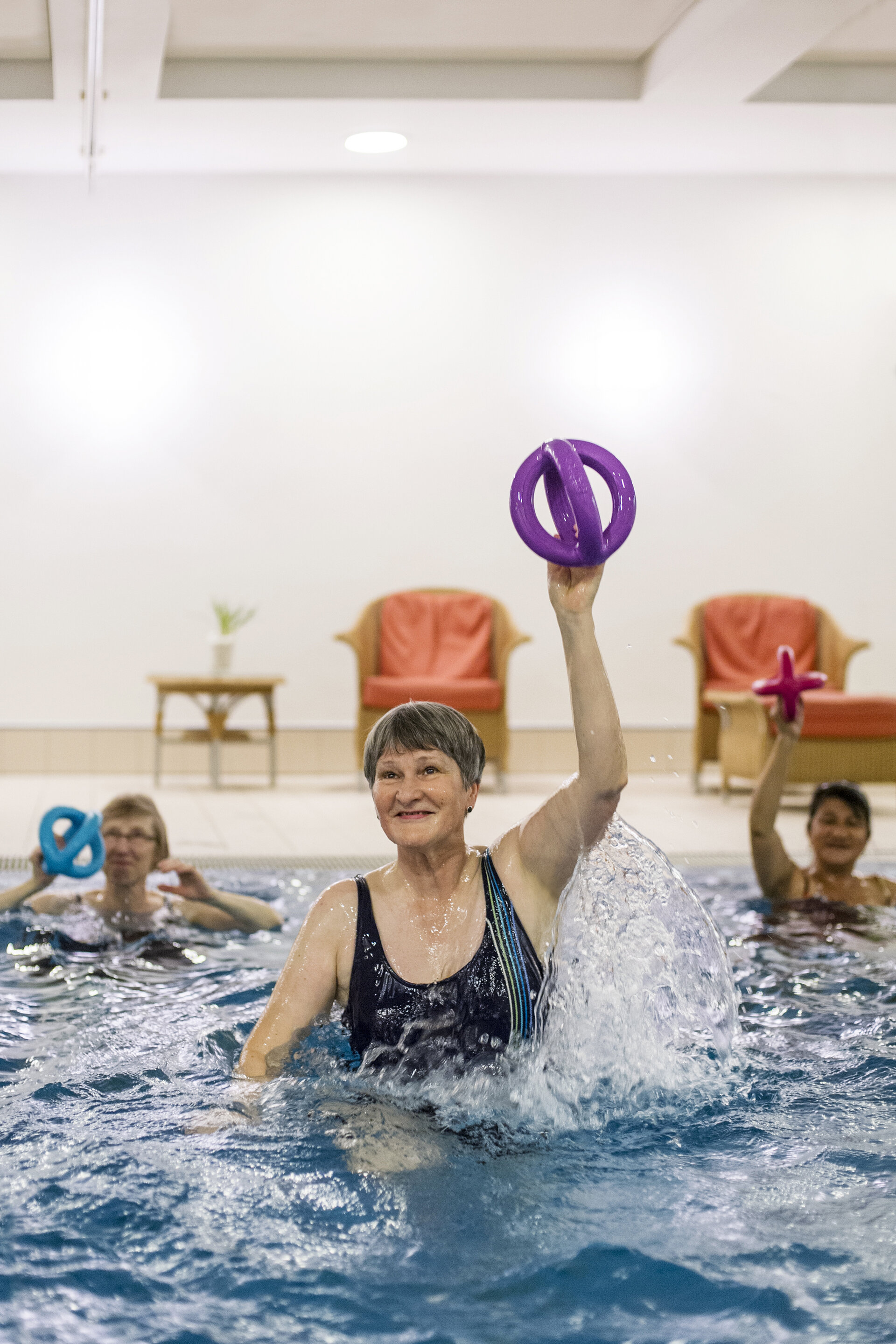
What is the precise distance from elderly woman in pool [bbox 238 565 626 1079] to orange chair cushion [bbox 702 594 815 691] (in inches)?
230

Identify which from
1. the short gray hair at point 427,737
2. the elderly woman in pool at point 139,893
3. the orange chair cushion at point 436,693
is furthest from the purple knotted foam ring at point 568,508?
the orange chair cushion at point 436,693

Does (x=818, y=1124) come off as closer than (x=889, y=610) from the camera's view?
Yes

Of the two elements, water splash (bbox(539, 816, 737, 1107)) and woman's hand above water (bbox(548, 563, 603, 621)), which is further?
water splash (bbox(539, 816, 737, 1107))

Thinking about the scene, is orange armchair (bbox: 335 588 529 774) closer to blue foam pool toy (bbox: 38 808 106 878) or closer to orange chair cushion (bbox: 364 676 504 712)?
orange chair cushion (bbox: 364 676 504 712)

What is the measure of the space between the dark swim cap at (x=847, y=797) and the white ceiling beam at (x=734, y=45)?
3.84 m

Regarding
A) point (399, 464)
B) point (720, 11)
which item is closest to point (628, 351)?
point (399, 464)

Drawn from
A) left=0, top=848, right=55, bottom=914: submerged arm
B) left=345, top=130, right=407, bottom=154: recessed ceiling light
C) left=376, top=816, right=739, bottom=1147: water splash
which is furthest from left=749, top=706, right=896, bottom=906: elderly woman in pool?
left=345, top=130, right=407, bottom=154: recessed ceiling light

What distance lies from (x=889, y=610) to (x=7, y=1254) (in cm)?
795

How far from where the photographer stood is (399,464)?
28.4 feet

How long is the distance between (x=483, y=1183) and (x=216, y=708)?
605cm

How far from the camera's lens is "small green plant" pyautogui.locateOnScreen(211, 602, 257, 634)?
8.06 metres

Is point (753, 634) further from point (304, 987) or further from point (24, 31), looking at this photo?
point (304, 987)

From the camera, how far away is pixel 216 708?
25.8 ft

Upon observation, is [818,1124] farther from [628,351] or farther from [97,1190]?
[628,351]
